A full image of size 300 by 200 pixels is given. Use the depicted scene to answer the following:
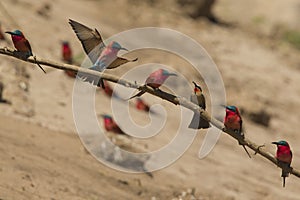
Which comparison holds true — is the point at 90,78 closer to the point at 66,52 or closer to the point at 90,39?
the point at 90,39

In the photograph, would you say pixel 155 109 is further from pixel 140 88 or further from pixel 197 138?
pixel 140 88

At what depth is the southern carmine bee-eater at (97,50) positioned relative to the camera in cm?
540

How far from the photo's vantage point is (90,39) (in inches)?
216

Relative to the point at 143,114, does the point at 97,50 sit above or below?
above

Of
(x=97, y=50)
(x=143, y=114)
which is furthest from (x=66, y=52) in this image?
(x=97, y=50)

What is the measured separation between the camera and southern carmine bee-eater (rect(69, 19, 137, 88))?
540 cm

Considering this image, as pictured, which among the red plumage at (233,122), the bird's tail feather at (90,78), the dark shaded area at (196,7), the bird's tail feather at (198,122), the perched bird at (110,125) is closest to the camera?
the bird's tail feather at (90,78)

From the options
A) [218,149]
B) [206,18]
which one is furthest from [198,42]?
[218,149]

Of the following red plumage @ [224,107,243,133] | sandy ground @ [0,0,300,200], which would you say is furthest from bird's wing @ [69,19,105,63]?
sandy ground @ [0,0,300,200]

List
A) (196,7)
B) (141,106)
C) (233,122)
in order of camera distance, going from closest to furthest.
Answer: (233,122), (141,106), (196,7)

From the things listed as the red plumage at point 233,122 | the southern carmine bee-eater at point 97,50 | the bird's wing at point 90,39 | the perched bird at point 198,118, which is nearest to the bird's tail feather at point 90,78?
the southern carmine bee-eater at point 97,50

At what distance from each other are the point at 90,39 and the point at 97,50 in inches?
4.6

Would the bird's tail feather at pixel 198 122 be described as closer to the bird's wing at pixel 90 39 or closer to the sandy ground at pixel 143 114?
the bird's wing at pixel 90 39

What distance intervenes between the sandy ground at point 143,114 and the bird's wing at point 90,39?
164 cm
